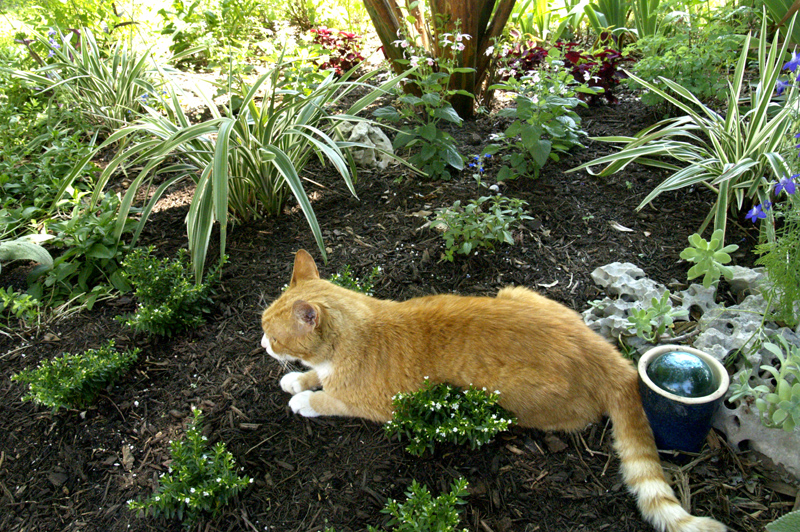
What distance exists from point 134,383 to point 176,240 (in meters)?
1.15

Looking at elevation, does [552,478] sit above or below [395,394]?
below

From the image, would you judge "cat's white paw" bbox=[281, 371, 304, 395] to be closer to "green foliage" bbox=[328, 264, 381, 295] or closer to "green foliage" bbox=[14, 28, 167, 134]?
"green foliage" bbox=[328, 264, 381, 295]

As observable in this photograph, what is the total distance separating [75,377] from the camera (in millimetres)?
2330

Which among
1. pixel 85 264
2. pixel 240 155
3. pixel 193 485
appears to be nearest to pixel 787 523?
pixel 193 485

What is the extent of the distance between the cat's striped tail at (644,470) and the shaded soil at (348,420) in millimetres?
91

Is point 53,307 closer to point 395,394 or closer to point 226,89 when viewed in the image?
point 226,89

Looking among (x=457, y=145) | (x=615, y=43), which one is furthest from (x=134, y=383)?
(x=615, y=43)

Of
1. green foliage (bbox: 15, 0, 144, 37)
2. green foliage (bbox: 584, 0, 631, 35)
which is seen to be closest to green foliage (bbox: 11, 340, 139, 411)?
green foliage (bbox: 15, 0, 144, 37)

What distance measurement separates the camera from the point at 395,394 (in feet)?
7.13

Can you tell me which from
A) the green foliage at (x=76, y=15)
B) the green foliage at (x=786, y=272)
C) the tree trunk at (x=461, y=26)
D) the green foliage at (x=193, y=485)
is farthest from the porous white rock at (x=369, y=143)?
the green foliage at (x=76, y=15)

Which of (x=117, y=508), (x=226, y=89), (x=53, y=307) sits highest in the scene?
(x=226, y=89)

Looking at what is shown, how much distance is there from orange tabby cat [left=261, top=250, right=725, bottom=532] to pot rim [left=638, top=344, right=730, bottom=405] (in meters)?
0.09

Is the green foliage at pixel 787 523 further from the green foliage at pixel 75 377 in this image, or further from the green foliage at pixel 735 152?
the green foliage at pixel 75 377

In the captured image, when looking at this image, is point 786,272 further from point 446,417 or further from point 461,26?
point 461,26
